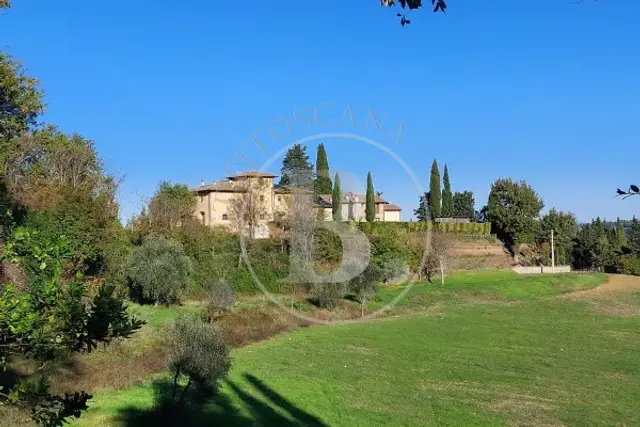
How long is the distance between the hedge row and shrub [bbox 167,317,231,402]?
34479mm

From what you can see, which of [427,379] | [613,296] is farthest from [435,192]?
[427,379]

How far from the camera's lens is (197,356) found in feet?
50.5

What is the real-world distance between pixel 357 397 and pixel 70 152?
106 ft

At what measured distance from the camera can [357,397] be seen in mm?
17000

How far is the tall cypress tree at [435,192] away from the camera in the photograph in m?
71.2

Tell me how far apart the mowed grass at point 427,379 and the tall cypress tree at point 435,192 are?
36273mm

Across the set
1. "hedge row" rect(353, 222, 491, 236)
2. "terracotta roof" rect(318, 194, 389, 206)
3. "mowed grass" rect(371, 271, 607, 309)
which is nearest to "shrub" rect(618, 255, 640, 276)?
"mowed grass" rect(371, 271, 607, 309)

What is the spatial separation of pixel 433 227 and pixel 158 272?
104 ft

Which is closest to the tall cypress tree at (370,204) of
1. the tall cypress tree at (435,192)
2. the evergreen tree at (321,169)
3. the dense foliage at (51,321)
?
the evergreen tree at (321,169)

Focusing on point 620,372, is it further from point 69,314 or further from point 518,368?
point 69,314

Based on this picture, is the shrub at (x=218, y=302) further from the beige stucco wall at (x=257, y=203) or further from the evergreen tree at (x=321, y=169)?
the evergreen tree at (x=321, y=169)

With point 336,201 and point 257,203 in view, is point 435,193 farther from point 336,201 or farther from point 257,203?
point 257,203

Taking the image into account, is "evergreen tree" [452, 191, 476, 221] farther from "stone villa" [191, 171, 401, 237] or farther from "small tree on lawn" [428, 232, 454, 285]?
"small tree on lawn" [428, 232, 454, 285]

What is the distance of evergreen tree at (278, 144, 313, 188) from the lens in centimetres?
4965
